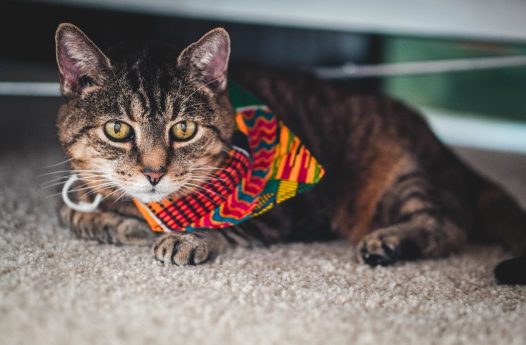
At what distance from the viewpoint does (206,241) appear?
3.69 feet

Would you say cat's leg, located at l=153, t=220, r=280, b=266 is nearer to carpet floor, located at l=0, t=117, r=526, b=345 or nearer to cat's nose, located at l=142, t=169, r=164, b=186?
carpet floor, located at l=0, t=117, r=526, b=345

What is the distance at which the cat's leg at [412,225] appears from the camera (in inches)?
46.4

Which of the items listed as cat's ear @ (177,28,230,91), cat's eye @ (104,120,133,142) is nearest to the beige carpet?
cat's eye @ (104,120,133,142)

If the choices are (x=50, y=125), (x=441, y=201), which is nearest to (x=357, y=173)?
(x=441, y=201)

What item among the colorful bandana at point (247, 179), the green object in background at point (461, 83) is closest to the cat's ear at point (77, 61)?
the colorful bandana at point (247, 179)

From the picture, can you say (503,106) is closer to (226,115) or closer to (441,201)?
(441,201)

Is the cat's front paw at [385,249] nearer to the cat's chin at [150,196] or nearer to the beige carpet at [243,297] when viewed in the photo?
the beige carpet at [243,297]

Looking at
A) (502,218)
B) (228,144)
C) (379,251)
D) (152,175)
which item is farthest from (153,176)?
(502,218)

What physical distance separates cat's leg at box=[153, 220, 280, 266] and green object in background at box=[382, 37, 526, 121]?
1.51m

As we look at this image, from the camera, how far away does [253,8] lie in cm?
221

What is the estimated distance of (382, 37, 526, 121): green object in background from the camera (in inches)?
94.0

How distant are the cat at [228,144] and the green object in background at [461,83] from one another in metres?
1.01

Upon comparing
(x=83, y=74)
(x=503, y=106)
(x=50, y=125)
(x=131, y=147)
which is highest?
(x=83, y=74)

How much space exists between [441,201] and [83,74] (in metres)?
0.85
